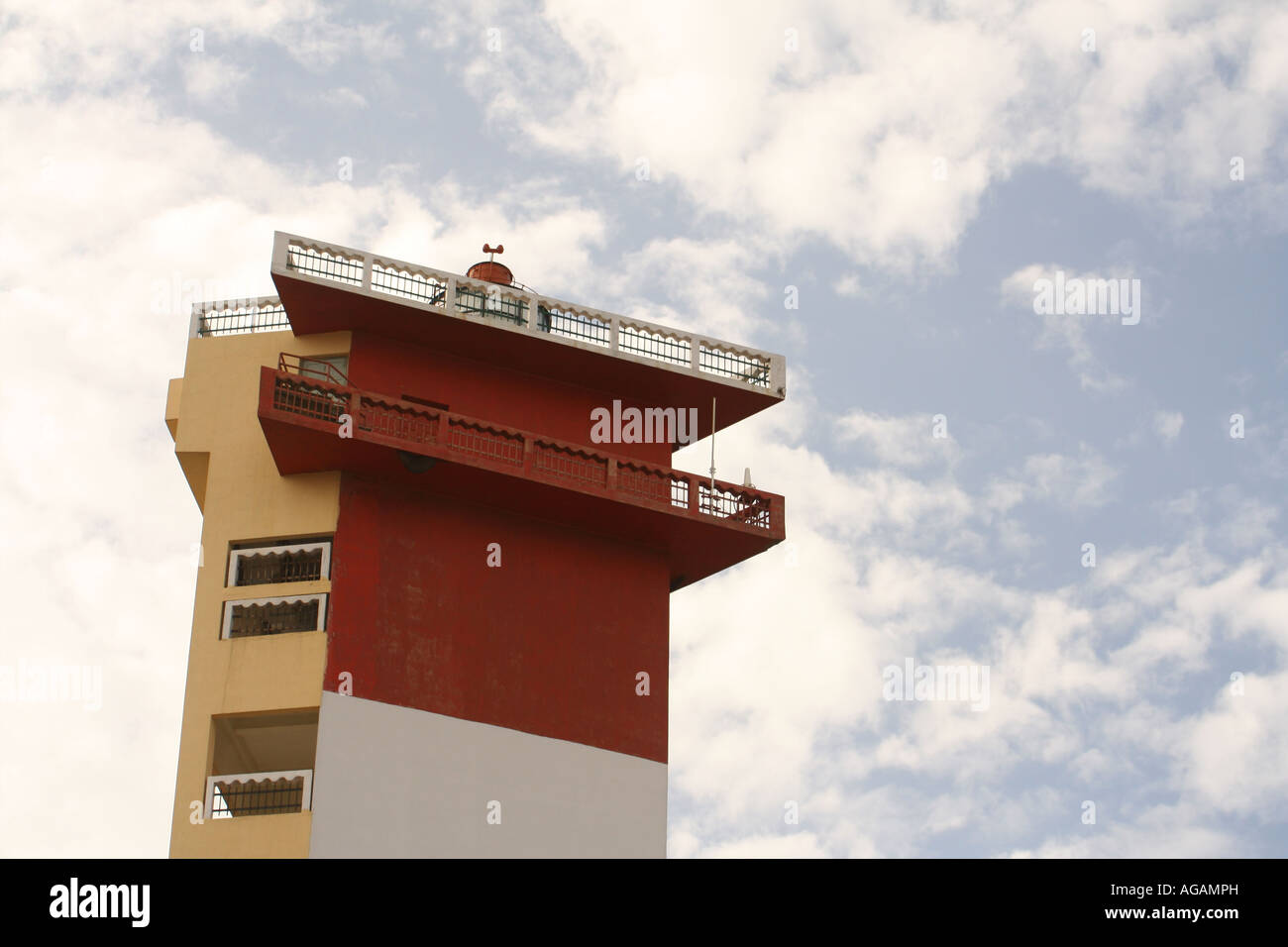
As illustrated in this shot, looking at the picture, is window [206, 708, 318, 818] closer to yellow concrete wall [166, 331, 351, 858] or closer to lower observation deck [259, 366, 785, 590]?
yellow concrete wall [166, 331, 351, 858]

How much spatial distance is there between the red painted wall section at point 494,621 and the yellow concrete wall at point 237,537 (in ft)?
2.13

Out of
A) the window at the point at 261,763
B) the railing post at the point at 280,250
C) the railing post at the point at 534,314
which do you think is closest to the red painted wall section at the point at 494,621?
the window at the point at 261,763

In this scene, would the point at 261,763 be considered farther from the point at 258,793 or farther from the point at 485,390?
the point at 485,390

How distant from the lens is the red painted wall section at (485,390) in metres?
31.5

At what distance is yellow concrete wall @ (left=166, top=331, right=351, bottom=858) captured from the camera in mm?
27344

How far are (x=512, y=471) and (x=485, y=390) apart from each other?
8.18ft

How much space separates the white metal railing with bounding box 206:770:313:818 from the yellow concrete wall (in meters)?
0.24

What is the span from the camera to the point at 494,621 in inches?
1192

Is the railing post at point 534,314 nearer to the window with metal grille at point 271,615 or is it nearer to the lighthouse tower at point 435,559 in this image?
the lighthouse tower at point 435,559

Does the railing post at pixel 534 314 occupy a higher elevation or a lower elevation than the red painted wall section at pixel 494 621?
higher

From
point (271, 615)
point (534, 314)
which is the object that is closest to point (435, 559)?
point (271, 615)

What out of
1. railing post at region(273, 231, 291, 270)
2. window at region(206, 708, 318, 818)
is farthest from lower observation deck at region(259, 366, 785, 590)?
window at region(206, 708, 318, 818)
